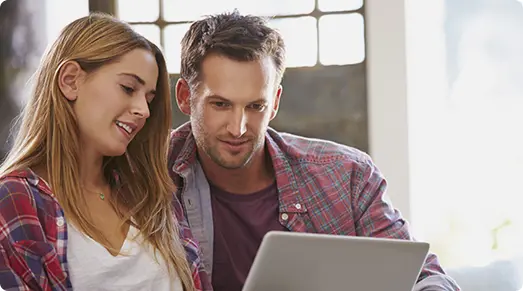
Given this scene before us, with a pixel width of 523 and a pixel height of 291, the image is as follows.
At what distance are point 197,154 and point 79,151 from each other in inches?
21.6

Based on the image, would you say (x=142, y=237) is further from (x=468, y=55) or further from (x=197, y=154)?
(x=468, y=55)

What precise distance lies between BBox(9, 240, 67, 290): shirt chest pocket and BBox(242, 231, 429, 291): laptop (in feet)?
1.27

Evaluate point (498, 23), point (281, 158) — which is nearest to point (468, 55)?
point (498, 23)

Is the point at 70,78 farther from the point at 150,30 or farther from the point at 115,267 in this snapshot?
the point at 150,30

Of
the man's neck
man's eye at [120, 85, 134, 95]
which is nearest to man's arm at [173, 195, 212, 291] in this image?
the man's neck

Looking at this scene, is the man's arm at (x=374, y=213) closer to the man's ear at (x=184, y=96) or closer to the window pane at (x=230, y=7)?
the man's ear at (x=184, y=96)

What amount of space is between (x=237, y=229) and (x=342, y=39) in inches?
48.4

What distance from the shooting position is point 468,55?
3.37 metres

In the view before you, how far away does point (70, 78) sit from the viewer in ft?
6.52

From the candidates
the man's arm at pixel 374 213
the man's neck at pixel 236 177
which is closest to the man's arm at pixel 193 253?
the man's neck at pixel 236 177

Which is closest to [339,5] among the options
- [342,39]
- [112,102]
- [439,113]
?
[342,39]

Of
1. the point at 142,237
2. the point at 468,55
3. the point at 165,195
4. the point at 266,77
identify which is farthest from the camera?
the point at 468,55

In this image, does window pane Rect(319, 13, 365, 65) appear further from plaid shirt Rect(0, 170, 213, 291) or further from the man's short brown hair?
plaid shirt Rect(0, 170, 213, 291)

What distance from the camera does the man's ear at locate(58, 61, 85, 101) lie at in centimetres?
198
